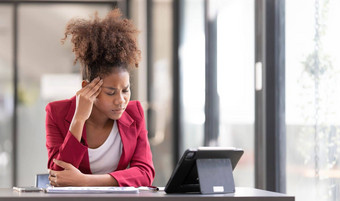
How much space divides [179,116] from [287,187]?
2.97 metres

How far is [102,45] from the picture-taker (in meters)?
2.50

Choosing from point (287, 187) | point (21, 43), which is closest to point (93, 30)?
point (287, 187)

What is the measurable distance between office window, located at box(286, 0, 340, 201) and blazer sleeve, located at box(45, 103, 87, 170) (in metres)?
0.93

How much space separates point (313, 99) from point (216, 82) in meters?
1.81

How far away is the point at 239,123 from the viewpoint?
3738mm

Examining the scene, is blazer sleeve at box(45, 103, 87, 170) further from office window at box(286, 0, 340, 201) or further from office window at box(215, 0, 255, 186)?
office window at box(215, 0, 255, 186)

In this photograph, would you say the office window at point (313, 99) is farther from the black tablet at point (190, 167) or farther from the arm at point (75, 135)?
the arm at point (75, 135)

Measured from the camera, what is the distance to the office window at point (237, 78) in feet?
11.4

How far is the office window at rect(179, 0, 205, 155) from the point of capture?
484cm

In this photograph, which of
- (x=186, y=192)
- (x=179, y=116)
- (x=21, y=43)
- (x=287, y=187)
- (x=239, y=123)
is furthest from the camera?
(x=21, y=43)

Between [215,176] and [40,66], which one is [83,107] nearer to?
[215,176]

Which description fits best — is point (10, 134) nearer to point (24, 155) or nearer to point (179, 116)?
point (24, 155)

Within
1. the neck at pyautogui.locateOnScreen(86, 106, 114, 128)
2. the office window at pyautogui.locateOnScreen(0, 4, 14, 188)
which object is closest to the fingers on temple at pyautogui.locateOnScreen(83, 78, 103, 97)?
the neck at pyautogui.locateOnScreen(86, 106, 114, 128)

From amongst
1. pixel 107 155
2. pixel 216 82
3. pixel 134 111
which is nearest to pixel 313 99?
Result: pixel 134 111
